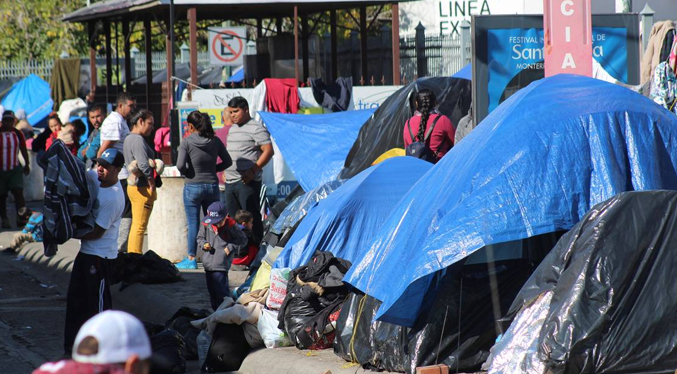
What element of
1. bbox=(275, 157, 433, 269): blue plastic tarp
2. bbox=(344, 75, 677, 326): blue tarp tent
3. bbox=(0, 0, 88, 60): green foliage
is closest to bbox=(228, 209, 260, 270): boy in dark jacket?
bbox=(275, 157, 433, 269): blue plastic tarp

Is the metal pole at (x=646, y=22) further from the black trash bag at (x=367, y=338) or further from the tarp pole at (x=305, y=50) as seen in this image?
the tarp pole at (x=305, y=50)

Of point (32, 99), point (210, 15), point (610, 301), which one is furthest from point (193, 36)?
point (32, 99)

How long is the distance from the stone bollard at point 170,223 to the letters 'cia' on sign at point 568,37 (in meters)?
5.63

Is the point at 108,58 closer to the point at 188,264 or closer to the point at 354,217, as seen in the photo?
the point at 188,264

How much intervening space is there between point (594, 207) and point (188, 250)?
6.57 m

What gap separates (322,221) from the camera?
857 centimetres

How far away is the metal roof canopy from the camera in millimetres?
16203

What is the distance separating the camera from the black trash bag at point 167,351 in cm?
755

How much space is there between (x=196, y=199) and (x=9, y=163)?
17.9 feet

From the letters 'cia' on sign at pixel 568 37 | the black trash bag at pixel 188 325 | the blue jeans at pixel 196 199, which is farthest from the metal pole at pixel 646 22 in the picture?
the black trash bag at pixel 188 325

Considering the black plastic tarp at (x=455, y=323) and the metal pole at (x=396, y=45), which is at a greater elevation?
the metal pole at (x=396, y=45)

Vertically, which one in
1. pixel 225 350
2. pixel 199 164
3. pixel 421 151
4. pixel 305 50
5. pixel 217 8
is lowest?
pixel 225 350

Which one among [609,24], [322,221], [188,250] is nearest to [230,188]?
[188,250]

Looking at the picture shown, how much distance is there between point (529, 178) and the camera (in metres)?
6.41
